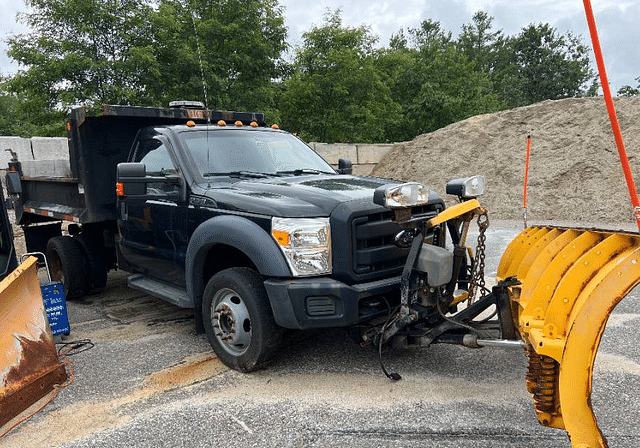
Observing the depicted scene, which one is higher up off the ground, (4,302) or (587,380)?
(4,302)

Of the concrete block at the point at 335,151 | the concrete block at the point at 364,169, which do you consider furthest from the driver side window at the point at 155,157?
the concrete block at the point at 364,169

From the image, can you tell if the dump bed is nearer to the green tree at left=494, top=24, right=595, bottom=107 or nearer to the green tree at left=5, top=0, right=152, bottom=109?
the green tree at left=5, top=0, right=152, bottom=109

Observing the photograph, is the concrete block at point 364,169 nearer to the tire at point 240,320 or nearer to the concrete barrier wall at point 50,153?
the concrete barrier wall at point 50,153

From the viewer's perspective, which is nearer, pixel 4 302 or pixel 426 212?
pixel 4 302

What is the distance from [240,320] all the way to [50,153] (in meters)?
8.10

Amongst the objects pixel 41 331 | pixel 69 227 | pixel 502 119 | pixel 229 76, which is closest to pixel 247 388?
pixel 41 331

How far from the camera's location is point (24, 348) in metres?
3.70

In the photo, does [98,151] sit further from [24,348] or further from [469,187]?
[469,187]

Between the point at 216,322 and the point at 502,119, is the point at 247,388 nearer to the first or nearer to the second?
the point at 216,322

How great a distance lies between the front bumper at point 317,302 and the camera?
11.7 feet

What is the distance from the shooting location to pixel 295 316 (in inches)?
141

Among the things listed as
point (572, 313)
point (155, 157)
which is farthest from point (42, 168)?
point (572, 313)

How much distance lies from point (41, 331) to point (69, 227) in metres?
3.05

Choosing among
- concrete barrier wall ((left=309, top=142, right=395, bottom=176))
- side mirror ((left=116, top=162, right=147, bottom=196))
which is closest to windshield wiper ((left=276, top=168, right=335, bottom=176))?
side mirror ((left=116, top=162, right=147, bottom=196))
